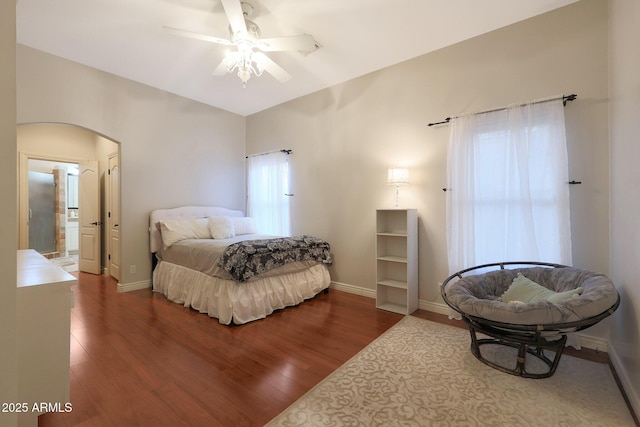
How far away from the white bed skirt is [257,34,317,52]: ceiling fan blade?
2.27 m

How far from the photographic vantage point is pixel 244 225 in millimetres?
4488

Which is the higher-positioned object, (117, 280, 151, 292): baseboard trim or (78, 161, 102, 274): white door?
(78, 161, 102, 274): white door

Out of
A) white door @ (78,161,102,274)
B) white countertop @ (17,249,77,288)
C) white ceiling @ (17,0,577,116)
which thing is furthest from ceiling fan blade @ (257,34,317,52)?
white door @ (78,161,102,274)

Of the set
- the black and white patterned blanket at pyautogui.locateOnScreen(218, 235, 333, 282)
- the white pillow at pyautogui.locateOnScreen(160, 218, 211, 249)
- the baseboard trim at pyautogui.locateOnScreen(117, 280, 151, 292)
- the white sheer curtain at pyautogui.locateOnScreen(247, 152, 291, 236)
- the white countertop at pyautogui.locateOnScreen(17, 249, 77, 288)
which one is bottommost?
the baseboard trim at pyautogui.locateOnScreen(117, 280, 151, 292)

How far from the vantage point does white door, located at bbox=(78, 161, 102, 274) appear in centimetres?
475

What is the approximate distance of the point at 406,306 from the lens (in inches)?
125

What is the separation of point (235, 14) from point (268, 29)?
697mm

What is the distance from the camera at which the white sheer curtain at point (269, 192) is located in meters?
4.52

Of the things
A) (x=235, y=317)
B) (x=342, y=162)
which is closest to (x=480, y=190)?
(x=342, y=162)

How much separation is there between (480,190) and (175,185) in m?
4.19

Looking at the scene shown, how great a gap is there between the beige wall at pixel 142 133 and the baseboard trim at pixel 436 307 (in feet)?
8.56

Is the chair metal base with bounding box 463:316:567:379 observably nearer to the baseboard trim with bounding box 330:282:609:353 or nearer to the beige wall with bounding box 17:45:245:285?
the baseboard trim with bounding box 330:282:609:353

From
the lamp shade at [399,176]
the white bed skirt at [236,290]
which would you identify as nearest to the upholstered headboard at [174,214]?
the white bed skirt at [236,290]

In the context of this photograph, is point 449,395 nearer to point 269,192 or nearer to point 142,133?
point 269,192
